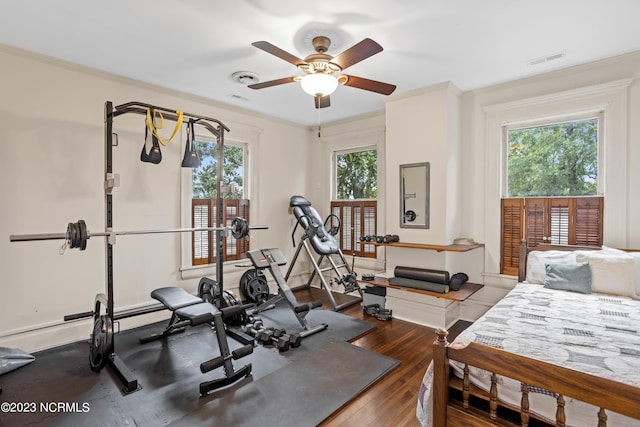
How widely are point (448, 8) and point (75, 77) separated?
12.1 ft

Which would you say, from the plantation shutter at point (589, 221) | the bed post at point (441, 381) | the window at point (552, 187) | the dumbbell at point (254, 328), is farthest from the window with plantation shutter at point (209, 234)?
the plantation shutter at point (589, 221)

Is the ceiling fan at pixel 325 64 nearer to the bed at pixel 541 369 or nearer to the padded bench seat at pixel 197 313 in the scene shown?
the bed at pixel 541 369

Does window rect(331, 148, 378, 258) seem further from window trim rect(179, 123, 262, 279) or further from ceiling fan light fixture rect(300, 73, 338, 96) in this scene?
ceiling fan light fixture rect(300, 73, 338, 96)

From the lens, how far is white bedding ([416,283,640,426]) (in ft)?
4.84

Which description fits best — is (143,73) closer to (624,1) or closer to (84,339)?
(84,339)

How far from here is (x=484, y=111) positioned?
12.9 feet

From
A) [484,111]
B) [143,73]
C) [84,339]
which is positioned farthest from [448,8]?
[84,339]

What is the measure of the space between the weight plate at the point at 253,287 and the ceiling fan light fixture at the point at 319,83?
2861 millimetres

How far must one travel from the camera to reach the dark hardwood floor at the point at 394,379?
2.18 m

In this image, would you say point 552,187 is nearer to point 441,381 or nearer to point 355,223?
point 355,223

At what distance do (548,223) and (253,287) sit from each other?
12.6 feet

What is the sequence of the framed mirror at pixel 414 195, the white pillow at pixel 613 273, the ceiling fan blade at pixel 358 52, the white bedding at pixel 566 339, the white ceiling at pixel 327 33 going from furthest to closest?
the framed mirror at pixel 414 195 → the white pillow at pixel 613 273 → the white ceiling at pixel 327 33 → the ceiling fan blade at pixel 358 52 → the white bedding at pixel 566 339

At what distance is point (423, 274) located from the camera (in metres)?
3.81

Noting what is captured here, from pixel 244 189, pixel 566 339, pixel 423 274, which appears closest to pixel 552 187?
pixel 423 274
